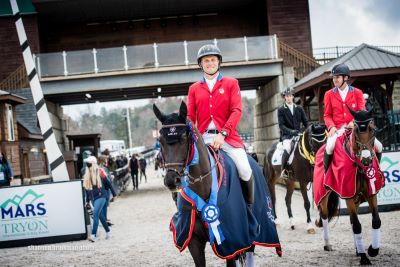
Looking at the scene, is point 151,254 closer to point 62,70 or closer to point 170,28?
point 62,70

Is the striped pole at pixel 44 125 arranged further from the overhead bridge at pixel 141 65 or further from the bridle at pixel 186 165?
the overhead bridge at pixel 141 65

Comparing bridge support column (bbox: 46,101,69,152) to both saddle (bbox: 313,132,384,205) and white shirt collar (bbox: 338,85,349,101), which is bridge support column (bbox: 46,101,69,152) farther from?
saddle (bbox: 313,132,384,205)

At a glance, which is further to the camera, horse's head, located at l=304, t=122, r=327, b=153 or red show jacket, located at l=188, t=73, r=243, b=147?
horse's head, located at l=304, t=122, r=327, b=153

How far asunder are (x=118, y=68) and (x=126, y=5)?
25.1 ft

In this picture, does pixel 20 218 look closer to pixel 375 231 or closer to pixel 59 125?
pixel 375 231

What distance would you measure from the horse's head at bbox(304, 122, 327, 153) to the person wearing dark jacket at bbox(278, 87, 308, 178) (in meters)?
1.02

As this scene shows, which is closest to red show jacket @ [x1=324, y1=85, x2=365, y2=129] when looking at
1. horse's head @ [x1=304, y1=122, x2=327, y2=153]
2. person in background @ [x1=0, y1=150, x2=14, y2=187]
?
horse's head @ [x1=304, y1=122, x2=327, y2=153]

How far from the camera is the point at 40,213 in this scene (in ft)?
38.3

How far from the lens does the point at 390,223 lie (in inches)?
399

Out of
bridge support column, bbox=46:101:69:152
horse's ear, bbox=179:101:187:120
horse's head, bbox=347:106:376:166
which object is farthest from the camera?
bridge support column, bbox=46:101:69:152

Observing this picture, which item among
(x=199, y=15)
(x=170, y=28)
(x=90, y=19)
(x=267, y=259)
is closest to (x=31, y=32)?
(x=90, y=19)

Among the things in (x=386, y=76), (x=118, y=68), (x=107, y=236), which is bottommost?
(x=107, y=236)

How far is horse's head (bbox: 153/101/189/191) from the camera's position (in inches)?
161

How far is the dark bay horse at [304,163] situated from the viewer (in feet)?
30.4
